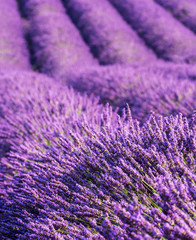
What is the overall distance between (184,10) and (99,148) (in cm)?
1154

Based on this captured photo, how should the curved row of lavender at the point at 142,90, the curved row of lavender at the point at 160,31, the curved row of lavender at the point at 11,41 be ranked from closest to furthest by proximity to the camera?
the curved row of lavender at the point at 142,90, the curved row of lavender at the point at 11,41, the curved row of lavender at the point at 160,31

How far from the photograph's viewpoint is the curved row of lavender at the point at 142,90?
10.5 ft

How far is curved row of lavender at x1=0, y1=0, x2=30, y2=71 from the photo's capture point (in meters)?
8.27

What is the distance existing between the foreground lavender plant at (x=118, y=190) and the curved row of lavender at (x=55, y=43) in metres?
5.59

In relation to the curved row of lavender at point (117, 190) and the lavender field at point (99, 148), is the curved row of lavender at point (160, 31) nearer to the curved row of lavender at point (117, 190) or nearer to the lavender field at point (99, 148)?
the lavender field at point (99, 148)

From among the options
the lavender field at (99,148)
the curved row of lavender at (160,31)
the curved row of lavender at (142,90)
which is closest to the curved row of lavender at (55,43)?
the lavender field at (99,148)

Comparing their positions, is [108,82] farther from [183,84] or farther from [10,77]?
[10,77]

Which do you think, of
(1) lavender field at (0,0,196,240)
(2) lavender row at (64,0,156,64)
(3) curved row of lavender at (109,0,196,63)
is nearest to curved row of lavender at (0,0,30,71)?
(1) lavender field at (0,0,196,240)

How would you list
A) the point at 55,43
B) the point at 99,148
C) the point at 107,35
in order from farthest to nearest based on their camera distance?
1. the point at 107,35
2. the point at 55,43
3. the point at 99,148

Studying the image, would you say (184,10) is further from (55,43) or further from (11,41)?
(11,41)

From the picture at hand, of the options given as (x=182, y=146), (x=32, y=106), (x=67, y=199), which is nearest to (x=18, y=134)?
(x=32, y=106)

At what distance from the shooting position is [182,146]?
126 cm

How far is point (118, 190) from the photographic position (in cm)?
118

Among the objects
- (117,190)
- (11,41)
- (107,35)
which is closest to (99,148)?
(117,190)
